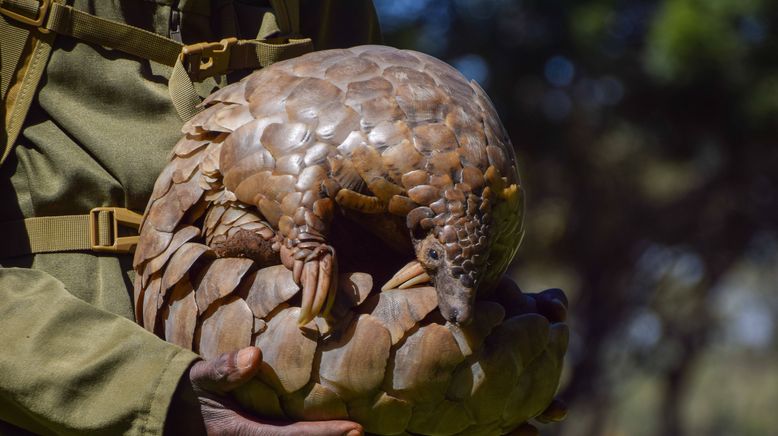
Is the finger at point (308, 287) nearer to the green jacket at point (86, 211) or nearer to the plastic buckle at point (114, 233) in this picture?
the green jacket at point (86, 211)

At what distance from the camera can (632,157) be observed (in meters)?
9.31

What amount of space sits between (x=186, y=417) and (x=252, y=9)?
0.87 meters

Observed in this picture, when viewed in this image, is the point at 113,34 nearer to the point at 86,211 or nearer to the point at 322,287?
the point at 86,211

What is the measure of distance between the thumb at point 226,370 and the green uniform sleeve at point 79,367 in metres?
0.05

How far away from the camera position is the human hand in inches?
56.7

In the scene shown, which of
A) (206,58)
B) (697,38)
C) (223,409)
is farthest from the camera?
(697,38)

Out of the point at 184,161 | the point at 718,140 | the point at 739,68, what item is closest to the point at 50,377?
the point at 184,161

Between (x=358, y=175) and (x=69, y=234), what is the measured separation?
0.65 m

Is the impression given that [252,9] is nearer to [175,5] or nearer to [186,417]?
[175,5]

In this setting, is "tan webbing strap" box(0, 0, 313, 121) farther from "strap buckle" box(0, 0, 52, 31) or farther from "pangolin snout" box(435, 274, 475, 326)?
"pangolin snout" box(435, 274, 475, 326)

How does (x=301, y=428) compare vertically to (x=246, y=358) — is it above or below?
below

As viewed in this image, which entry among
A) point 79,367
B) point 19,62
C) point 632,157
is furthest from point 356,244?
point 632,157

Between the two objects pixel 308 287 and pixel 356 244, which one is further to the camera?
pixel 356 244

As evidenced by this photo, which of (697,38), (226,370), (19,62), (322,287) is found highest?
(19,62)
